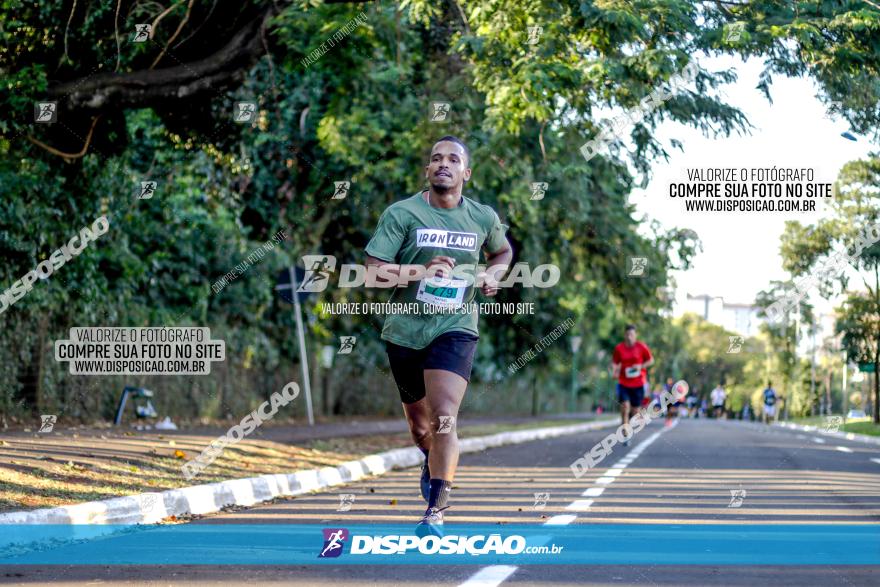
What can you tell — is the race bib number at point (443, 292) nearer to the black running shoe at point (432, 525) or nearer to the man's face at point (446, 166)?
the man's face at point (446, 166)

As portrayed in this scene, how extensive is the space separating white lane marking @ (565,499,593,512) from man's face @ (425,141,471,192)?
12.2 ft

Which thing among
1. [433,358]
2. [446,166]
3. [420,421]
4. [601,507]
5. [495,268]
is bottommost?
[601,507]

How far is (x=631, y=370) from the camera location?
23.1m

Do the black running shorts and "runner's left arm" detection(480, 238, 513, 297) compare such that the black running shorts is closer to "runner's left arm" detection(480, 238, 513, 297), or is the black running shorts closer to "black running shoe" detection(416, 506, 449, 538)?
"runner's left arm" detection(480, 238, 513, 297)

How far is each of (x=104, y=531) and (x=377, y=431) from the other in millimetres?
14819

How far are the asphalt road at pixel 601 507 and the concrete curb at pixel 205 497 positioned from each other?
335mm

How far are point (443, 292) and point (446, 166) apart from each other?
0.71 m

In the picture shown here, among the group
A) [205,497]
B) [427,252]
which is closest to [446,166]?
[427,252]

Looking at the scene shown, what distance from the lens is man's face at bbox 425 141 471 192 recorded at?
305 inches

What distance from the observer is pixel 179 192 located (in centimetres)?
2488

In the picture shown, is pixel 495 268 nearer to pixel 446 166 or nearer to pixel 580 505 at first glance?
pixel 446 166

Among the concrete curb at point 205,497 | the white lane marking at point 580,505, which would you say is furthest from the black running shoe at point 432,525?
the white lane marking at point 580,505

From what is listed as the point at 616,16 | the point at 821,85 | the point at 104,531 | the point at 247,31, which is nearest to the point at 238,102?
the point at 247,31

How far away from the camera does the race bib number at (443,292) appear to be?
7711 millimetres
